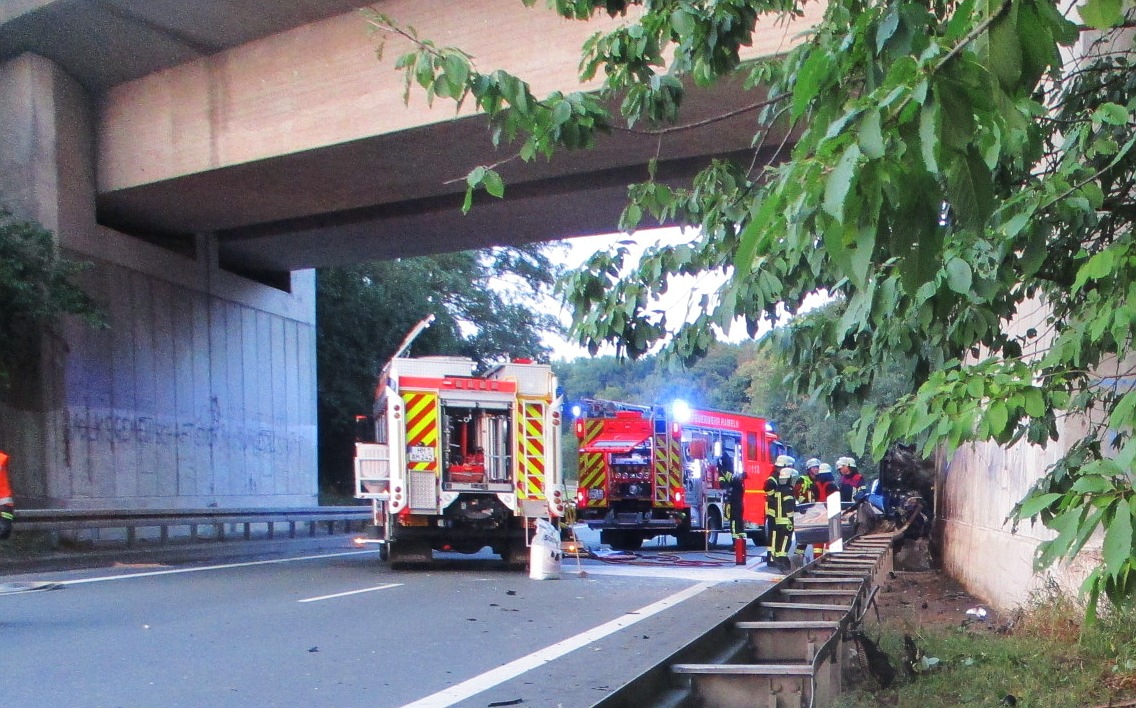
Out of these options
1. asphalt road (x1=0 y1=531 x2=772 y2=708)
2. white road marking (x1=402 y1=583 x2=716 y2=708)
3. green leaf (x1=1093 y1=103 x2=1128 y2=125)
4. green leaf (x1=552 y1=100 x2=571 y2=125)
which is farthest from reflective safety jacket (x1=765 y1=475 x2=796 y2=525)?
green leaf (x1=1093 y1=103 x2=1128 y2=125)

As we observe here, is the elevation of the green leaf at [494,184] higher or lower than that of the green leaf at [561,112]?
lower

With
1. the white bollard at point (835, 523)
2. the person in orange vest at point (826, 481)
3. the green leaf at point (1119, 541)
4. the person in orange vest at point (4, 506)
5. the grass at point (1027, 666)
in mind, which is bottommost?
the grass at point (1027, 666)

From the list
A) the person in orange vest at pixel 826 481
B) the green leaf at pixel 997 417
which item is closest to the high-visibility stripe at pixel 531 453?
the person in orange vest at pixel 826 481

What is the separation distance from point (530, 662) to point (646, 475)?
1353 centimetres

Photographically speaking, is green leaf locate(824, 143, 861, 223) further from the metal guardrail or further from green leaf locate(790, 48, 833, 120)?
the metal guardrail

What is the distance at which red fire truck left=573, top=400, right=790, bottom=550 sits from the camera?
21328 millimetres

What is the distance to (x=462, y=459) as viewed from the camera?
15547 millimetres

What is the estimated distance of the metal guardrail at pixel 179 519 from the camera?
15.7 metres

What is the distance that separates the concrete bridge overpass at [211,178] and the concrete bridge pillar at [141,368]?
0.13 feet

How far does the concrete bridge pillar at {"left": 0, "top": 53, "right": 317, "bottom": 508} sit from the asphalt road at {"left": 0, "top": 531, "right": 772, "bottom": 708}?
4636mm

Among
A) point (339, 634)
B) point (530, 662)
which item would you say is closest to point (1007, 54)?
point (530, 662)

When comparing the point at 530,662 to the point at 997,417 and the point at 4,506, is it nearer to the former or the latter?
the point at 997,417

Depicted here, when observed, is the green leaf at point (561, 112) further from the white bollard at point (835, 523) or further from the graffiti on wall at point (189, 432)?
the graffiti on wall at point (189, 432)

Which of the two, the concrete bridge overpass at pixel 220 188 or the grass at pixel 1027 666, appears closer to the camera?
the grass at pixel 1027 666
